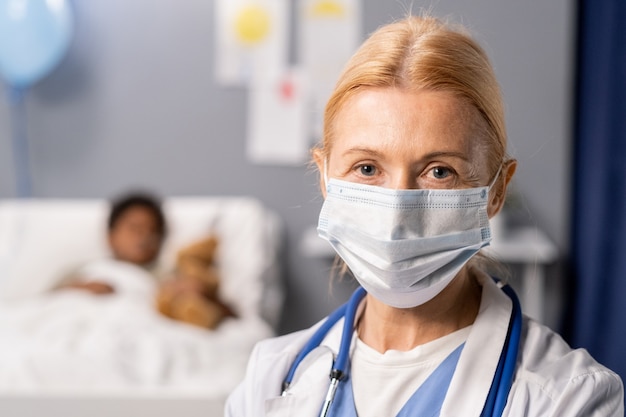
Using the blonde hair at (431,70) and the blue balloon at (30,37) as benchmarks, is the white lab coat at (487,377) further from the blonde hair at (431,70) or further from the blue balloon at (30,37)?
the blue balloon at (30,37)

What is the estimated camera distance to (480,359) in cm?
110

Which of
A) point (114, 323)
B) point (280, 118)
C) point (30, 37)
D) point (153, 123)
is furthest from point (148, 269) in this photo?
point (30, 37)

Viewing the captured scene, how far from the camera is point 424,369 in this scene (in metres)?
1.13

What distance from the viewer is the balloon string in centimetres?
383

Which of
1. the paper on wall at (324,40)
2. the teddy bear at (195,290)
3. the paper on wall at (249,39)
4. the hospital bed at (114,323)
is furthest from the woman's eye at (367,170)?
the paper on wall at (249,39)

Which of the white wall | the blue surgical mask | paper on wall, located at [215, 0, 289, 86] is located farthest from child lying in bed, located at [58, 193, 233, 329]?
the blue surgical mask

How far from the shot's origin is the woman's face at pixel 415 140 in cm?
106

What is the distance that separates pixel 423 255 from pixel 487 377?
177mm

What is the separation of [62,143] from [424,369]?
120 inches

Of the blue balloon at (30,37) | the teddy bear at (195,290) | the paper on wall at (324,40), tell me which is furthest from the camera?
the paper on wall at (324,40)

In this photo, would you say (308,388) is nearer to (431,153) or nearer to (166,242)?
(431,153)

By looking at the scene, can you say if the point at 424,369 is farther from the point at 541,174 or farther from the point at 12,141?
the point at 12,141

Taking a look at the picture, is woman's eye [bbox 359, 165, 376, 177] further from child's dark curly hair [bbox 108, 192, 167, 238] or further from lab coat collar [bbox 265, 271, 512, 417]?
child's dark curly hair [bbox 108, 192, 167, 238]

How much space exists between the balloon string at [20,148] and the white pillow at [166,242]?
0.29m
